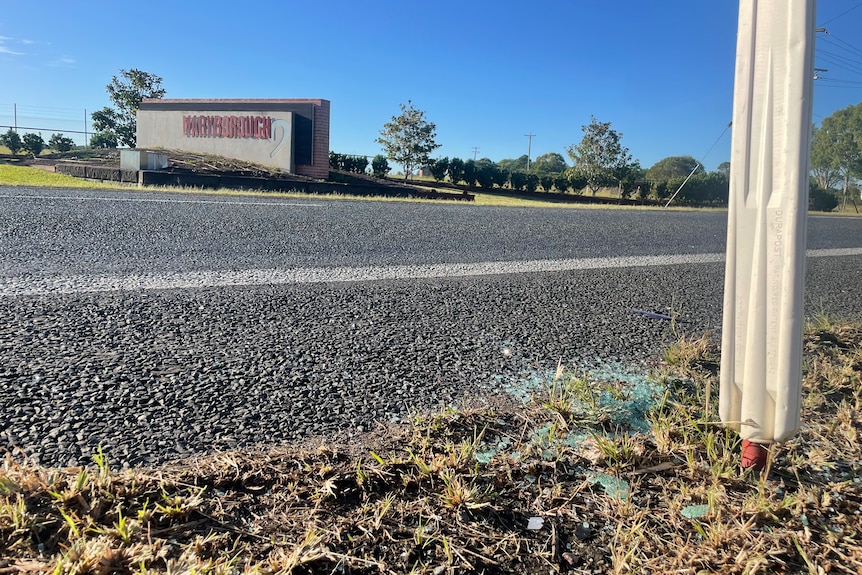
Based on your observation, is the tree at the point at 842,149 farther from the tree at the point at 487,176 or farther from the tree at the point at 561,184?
the tree at the point at 561,184

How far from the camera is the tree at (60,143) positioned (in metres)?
30.6

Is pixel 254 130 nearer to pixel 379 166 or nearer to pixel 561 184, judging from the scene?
pixel 379 166

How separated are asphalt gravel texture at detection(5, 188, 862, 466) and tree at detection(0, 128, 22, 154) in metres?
29.0

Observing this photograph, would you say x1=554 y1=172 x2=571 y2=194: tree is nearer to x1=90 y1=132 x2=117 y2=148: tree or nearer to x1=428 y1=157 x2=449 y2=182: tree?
x1=428 y1=157 x2=449 y2=182: tree

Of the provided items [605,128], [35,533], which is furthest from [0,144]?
[35,533]

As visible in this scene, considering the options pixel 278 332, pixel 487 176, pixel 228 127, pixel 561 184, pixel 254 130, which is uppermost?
pixel 228 127

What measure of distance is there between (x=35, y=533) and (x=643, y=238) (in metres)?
5.56

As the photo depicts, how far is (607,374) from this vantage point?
1.85 metres

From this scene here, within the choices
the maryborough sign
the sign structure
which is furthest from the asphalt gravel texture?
the maryborough sign

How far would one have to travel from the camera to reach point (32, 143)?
27078 mm

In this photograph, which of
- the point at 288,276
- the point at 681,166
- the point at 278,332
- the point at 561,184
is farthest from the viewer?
the point at 561,184

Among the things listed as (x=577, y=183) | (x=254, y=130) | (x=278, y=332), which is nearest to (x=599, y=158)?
(x=577, y=183)

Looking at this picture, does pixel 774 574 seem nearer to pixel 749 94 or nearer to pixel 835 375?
pixel 749 94

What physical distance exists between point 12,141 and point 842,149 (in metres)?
33.5
